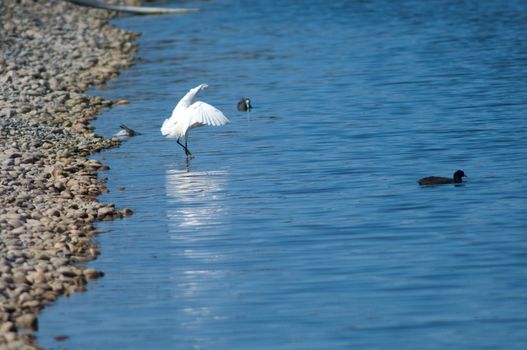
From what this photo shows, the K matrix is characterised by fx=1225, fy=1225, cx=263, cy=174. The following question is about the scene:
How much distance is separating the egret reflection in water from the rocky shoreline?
68 centimetres

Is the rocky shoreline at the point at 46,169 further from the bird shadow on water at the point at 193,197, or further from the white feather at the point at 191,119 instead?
the white feather at the point at 191,119

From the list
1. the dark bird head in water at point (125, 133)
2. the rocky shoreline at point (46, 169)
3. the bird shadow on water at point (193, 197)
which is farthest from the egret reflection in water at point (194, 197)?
the dark bird head in water at point (125, 133)

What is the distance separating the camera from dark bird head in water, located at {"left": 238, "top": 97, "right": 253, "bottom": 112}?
64.8 ft

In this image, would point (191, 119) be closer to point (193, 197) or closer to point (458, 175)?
point (193, 197)

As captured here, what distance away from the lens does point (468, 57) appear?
26.5m

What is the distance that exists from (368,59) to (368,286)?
17259 mm

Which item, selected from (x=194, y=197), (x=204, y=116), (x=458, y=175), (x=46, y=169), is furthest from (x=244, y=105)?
(x=458, y=175)

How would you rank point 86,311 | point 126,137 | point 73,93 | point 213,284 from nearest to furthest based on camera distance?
point 86,311 → point 213,284 → point 126,137 → point 73,93

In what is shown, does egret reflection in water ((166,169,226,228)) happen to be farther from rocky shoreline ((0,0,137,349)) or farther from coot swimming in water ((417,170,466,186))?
coot swimming in water ((417,170,466,186))

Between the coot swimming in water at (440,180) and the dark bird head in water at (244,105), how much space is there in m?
6.63

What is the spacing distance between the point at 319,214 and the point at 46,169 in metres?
3.64

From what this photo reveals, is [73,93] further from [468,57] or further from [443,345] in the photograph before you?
[443,345]

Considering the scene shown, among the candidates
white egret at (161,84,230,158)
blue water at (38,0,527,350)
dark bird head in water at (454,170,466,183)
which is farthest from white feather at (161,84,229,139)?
dark bird head in water at (454,170,466,183)

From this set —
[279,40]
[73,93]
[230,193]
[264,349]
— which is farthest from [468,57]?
[264,349]
